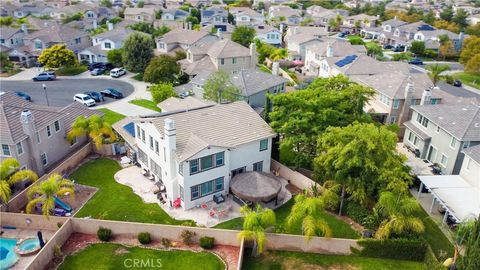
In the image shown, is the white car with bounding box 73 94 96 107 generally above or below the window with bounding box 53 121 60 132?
below

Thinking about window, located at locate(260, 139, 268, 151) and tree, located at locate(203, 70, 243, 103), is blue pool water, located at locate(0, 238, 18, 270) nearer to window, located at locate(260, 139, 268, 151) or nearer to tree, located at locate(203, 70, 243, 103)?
window, located at locate(260, 139, 268, 151)

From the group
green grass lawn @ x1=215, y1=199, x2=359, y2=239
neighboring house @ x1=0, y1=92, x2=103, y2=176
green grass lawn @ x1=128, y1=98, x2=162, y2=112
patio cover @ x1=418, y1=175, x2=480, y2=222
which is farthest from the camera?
green grass lawn @ x1=128, y1=98, x2=162, y2=112

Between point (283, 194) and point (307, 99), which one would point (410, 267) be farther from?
point (307, 99)

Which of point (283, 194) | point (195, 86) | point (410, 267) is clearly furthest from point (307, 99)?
point (195, 86)

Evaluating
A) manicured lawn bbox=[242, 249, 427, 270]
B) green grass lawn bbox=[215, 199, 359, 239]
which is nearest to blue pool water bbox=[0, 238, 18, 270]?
green grass lawn bbox=[215, 199, 359, 239]

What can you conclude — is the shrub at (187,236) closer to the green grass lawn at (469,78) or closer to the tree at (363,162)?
the tree at (363,162)

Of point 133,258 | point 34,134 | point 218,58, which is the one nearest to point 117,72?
point 218,58

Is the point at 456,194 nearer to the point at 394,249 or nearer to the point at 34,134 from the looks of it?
the point at 394,249
